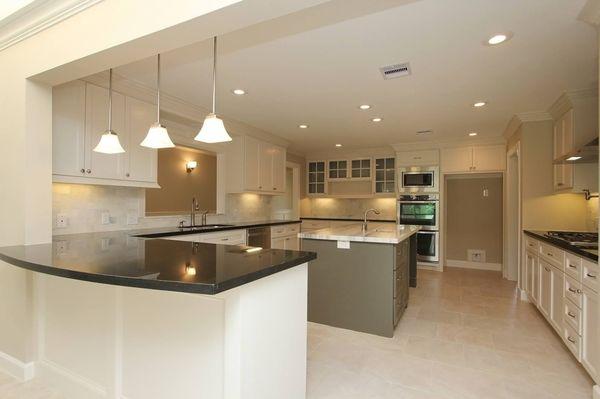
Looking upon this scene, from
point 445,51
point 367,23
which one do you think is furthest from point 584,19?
point 367,23

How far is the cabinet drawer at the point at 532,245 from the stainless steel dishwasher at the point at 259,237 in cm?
342

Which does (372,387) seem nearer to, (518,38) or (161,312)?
(161,312)

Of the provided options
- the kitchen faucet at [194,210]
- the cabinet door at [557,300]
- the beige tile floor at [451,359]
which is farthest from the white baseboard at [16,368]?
the cabinet door at [557,300]

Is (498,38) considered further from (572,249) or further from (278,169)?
(278,169)

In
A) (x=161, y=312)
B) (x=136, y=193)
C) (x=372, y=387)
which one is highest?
(x=136, y=193)

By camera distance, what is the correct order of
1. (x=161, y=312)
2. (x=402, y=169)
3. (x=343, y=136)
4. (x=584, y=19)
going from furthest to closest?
(x=402, y=169)
(x=343, y=136)
(x=584, y=19)
(x=161, y=312)

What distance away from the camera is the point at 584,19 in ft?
6.56

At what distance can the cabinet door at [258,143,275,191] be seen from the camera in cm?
520

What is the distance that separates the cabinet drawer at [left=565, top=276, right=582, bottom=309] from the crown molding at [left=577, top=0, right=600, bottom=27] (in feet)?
5.86

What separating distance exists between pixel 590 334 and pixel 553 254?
3.08 feet

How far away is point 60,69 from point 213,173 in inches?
113

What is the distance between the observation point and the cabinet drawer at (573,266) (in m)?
2.34

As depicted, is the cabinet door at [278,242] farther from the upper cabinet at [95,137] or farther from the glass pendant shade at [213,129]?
the glass pendant shade at [213,129]

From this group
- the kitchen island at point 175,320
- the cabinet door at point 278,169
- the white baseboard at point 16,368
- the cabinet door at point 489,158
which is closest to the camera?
the kitchen island at point 175,320
